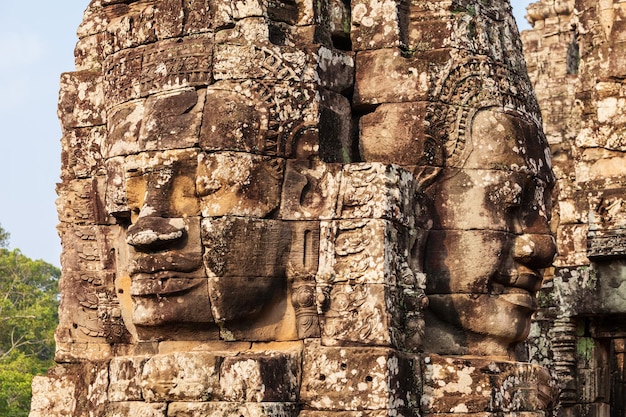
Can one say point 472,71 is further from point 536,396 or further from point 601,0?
point 601,0

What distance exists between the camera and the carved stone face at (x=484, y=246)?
34.6 feet

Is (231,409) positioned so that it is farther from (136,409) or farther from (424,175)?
(424,175)

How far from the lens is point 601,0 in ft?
51.1

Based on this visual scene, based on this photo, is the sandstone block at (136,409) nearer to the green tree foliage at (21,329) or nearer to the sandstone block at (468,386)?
the sandstone block at (468,386)

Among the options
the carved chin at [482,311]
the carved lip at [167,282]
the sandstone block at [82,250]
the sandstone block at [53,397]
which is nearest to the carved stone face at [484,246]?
the carved chin at [482,311]

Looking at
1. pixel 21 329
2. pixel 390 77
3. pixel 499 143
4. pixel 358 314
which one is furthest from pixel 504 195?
pixel 21 329

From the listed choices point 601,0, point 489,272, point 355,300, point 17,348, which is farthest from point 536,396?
point 17,348

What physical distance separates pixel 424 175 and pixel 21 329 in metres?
27.6

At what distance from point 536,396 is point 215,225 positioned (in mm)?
2810

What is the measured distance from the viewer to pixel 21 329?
36.6m

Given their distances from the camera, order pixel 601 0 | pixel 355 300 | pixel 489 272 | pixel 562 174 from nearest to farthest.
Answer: pixel 355 300
pixel 489 272
pixel 601 0
pixel 562 174

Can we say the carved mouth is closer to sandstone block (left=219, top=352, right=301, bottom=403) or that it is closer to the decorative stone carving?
the decorative stone carving

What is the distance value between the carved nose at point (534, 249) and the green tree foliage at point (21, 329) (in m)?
19.0

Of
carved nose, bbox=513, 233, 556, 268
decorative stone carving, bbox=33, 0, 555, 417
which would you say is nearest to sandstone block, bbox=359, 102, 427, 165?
decorative stone carving, bbox=33, 0, 555, 417
